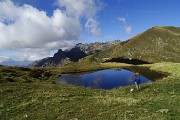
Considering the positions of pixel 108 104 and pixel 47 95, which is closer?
pixel 108 104

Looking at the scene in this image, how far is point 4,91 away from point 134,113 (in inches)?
1178

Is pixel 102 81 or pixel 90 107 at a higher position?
pixel 102 81

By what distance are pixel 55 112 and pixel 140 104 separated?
9.71 metres

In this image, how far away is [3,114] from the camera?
3541cm

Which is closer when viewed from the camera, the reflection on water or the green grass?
the green grass

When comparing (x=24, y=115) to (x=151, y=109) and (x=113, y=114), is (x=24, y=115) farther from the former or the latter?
(x=151, y=109)

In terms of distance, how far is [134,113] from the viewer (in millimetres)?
28328

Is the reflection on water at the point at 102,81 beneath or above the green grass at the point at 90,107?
above

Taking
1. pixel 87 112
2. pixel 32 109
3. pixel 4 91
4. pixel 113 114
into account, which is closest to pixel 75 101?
pixel 32 109

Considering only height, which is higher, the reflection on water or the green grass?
the reflection on water

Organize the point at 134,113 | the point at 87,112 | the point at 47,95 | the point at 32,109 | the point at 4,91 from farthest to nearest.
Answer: the point at 4,91 < the point at 47,95 < the point at 32,109 < the point at 87,112 < the point at 134,113

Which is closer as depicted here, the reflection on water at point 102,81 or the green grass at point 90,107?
the green grass at point 90,107

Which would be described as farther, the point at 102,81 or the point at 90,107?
the point at 102,81

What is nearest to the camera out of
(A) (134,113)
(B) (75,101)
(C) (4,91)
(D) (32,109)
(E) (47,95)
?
(A) (134,113)
